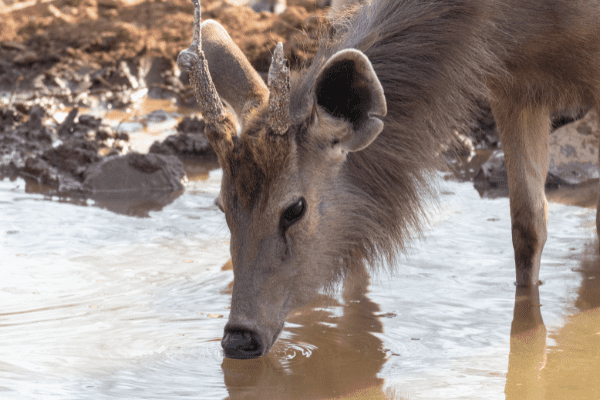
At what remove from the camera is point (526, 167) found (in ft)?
15.5

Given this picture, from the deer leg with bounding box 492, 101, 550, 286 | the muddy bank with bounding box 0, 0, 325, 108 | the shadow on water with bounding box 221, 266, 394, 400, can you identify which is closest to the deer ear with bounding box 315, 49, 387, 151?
the shadow on water with bounding box 221, 266, 394, 400

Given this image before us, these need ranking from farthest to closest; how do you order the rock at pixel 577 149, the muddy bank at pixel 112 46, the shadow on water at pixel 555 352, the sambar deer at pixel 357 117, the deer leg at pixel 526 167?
the muddy bank at pixel 112 46
the rock at pixel 577 149
the deer leg at pixel 526 167
the sambar deer at pixel 357 117
the shadow on water at pixel 555 352

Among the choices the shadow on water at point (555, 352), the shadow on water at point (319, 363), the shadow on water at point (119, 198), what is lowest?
the shadow on water at point (319, 363)

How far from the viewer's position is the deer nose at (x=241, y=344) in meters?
3.11

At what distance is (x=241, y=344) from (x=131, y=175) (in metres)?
3.88

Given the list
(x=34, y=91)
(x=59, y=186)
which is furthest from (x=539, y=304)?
(x=34, y=91)

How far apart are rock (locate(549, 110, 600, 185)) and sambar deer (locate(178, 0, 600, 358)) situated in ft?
8.57

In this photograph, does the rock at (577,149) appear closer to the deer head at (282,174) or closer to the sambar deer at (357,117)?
the sambar deer at (357,117)

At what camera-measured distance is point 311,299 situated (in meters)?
3.55

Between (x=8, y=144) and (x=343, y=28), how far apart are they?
15.4ft

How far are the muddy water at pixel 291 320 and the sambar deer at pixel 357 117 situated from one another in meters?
0.26

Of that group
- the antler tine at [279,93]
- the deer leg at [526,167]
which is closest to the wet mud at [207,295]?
the deer leg at [526,167]

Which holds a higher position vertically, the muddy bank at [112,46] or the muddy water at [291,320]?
the muddy bank at [112,46]

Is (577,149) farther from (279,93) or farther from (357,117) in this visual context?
(279,93)
